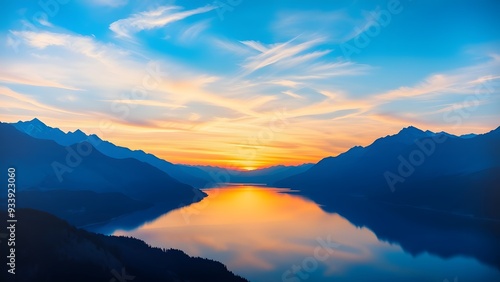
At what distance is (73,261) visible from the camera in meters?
39.8

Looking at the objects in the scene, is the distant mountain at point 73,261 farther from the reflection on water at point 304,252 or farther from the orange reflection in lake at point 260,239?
the orange reflection in lake at point 260,239

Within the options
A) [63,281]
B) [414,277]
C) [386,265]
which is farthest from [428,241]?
[63,281]

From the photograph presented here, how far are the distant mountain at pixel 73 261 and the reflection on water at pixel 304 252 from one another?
35.5 ft

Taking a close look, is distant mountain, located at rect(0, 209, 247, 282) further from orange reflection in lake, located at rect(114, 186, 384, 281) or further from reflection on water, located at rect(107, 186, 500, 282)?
Answer: orange reflection in lake, located at rect(114, 186, 384, 281)

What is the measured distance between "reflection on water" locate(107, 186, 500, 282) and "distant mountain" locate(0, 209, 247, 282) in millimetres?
10811

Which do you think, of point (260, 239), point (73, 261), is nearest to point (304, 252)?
point (260, 239)

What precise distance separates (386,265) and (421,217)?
84.9 meters

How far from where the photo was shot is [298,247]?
77.5m

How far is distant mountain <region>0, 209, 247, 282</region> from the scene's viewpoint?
3669 centimetres

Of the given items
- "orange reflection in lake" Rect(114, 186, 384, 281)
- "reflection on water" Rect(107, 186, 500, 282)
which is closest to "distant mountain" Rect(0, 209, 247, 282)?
"reflection on water" Rect(107, 186, 500, 282)

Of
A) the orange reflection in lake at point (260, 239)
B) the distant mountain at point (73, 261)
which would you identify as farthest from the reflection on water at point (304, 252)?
the distant mountain at point (73, 261)

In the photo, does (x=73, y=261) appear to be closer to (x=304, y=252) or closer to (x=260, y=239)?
(x=304, y=252)

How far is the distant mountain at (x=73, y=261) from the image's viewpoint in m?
36.7

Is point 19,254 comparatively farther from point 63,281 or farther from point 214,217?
point 214,217
